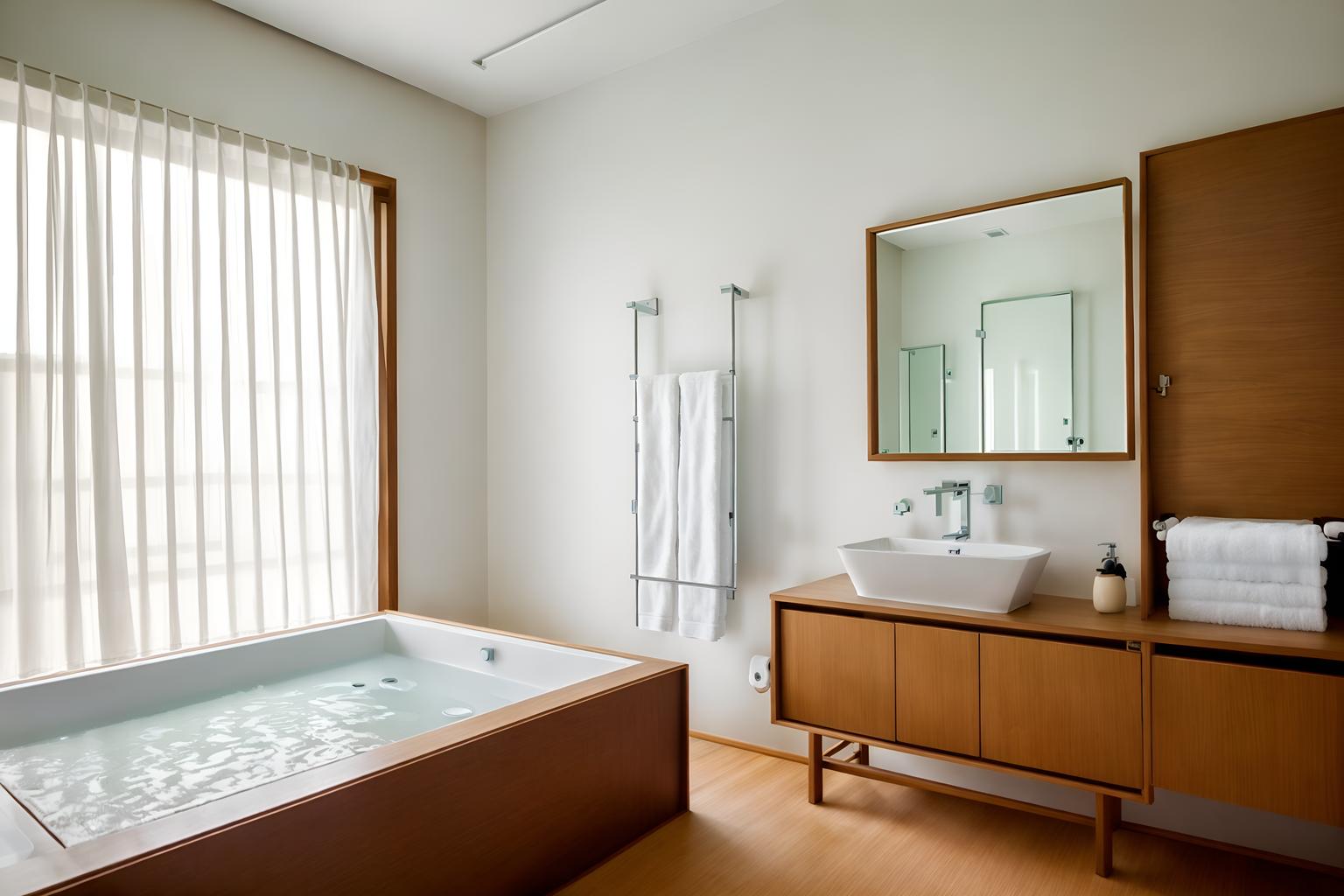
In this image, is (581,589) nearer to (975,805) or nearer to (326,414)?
(326,414)

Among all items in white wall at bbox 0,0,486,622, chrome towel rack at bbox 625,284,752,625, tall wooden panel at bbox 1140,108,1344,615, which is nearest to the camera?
tall wooden panel at bbox 1140,108,1344,615

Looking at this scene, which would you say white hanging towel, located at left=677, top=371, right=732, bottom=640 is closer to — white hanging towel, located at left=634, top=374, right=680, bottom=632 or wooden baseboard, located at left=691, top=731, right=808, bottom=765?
white hanging towel, located at left=634, top=374, right=680, bottom=632

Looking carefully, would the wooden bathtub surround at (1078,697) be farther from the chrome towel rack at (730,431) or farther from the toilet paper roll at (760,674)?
the chrome towel rack at (730,431)

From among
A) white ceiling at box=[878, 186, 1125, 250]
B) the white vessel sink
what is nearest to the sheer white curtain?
the white vessel sink

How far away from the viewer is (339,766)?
68.5 inches

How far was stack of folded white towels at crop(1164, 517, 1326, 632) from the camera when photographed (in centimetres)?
190

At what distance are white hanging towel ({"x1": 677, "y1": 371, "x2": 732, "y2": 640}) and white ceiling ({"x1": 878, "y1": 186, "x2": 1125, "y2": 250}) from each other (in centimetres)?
86

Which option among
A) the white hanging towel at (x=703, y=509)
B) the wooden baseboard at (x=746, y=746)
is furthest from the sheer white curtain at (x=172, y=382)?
the wooden baseboard at (x=746, y=746)

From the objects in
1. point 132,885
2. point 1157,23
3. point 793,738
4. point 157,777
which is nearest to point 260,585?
point 157,777

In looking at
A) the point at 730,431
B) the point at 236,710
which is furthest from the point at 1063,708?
the point at 236,710

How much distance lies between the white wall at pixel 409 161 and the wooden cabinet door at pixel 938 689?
2327mm

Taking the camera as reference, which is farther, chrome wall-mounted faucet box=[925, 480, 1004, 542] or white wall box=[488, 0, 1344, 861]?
chrome wall-mounted faucet box=[925, 480, 1004, 542]

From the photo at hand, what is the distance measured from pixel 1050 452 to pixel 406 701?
2170 millimetres

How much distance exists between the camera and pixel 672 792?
2.49m
